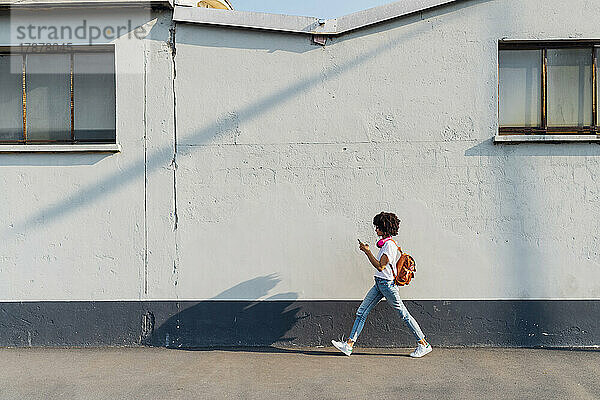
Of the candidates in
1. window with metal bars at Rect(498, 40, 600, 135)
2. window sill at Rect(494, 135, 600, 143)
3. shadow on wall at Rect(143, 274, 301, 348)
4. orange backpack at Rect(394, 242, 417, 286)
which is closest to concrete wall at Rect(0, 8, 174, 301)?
shadow on wall at Rect(143, 274, 301, 348)

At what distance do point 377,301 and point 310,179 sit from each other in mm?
1517

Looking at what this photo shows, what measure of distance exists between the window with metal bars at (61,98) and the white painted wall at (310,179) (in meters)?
0.29

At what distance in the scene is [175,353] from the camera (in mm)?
6859

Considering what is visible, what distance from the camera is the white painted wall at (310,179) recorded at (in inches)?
271

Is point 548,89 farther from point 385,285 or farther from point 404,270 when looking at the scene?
point 385,285

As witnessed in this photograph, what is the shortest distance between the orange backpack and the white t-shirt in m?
0.05

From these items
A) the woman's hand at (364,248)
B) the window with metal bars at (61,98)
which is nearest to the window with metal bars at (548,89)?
the woman's hand at (364,248)

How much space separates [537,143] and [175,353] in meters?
4.57

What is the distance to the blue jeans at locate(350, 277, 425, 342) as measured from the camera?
21.2ft

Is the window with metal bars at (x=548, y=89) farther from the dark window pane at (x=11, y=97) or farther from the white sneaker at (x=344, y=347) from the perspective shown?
the dark window pane at (x=11, y=97)

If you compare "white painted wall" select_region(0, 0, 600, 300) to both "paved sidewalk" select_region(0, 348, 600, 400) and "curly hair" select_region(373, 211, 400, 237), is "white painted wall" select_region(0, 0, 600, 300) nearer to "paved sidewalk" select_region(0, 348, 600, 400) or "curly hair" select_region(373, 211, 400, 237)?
"curly hair" select_region(373, 211, 400, 237)

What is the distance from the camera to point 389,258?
6.37 meters

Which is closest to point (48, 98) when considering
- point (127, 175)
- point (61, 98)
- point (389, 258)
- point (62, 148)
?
point (61, 98)

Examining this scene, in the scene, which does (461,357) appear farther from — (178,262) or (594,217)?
(178,262)
